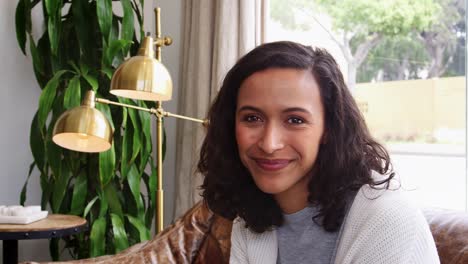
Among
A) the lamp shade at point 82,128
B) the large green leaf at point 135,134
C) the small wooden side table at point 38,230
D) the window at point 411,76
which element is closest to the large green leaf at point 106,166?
the large green leaf at point 135,134

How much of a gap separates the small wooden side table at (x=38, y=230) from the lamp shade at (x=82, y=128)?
0.31 m

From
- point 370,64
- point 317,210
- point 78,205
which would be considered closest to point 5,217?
point 78,205

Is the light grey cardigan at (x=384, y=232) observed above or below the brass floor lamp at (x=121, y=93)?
below

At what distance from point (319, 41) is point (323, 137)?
5.70 ft

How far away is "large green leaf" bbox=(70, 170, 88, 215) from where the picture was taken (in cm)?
252

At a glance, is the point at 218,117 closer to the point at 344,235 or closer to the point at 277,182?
the point at 277,182

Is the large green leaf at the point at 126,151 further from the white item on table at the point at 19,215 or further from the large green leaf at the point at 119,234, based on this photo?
the white item on table at the point at 19,215

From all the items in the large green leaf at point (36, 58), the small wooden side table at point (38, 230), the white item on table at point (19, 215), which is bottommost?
the small wooden side table at point (38, 230)

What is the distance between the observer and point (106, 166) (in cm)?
244

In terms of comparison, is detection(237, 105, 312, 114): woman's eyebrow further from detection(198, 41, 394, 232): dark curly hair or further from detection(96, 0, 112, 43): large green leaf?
detection(96, 0, 112, 43): large green leaf

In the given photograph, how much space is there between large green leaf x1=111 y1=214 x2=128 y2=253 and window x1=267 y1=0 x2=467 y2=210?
110cm

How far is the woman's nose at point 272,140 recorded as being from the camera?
112 cm

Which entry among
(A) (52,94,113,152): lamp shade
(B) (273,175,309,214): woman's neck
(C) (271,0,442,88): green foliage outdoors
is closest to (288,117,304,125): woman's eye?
(B) (273,175,309,214): woman's neck

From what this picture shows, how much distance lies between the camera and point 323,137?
1.23m
